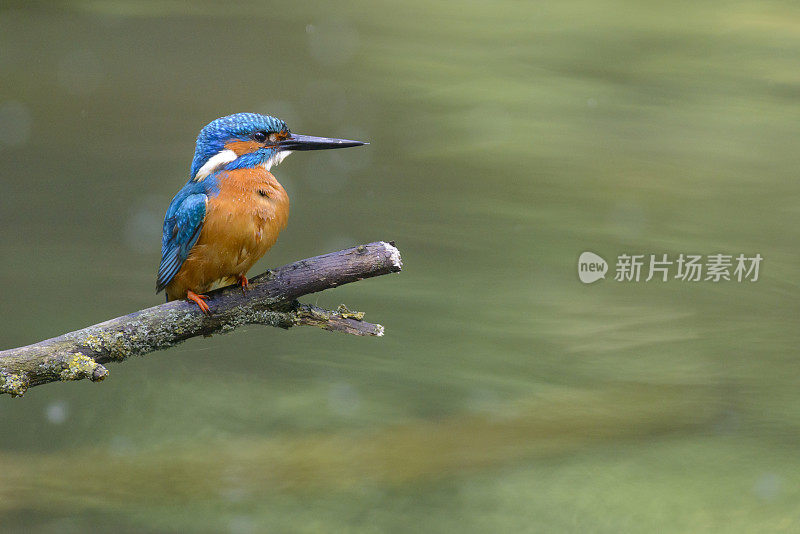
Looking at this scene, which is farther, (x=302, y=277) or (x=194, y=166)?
(x=194, y=166)

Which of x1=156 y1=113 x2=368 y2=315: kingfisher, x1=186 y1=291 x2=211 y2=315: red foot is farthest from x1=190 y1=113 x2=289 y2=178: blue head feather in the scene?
x1=186 y1=291 x2=211 y2=315: red foot

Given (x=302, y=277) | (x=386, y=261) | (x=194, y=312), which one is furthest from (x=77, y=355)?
(x=386, y=261)

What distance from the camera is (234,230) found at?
4.10ft

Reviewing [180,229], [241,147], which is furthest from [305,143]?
[180,229]

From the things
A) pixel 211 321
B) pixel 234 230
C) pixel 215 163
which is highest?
pixel 215 163

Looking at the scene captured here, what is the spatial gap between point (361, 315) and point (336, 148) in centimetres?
31

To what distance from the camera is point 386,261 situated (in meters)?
1.11

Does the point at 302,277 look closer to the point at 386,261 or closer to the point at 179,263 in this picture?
the point at 386,261

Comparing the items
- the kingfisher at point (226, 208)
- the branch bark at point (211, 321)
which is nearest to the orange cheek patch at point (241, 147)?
the kingfisher at point (226, 208)

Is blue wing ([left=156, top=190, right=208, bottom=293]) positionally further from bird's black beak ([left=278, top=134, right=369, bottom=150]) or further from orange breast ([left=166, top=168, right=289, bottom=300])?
bird's black beak ([left=278, top=134, right=369, bottom=150])

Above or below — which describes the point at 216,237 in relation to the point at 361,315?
above

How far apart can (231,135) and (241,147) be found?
26 mm

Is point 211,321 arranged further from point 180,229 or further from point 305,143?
point 305,143

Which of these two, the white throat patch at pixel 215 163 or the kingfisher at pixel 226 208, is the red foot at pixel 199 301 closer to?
the kingfisher at pixel 226 208
